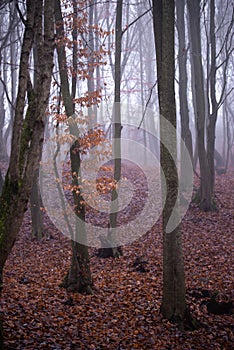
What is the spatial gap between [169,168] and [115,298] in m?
3.38

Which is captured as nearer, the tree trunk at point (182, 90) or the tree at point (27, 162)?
the tree at point (27, 162)

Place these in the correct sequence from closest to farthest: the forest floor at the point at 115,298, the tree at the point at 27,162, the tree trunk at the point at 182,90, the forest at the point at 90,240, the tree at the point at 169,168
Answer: the tree at the point at 27,162 → the forest at the point at 90,240 → the forest floor at the point at 115,298 → the tree at the point at 169,168 → the tree trunk at the point at 182,90

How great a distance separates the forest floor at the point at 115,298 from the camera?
630cm

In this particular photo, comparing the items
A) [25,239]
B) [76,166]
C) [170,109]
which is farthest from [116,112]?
[25,239]

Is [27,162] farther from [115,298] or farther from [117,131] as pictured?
[117,131]

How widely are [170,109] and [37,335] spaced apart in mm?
4656

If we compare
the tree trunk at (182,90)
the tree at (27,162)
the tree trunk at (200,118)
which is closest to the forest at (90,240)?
the tree at (27,162)

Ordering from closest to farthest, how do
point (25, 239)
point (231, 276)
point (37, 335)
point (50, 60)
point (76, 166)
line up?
1. point (50, 60)
2. point (37, 335)
3. point (76, 166)
4. point (231, 276)
5. point (25, 239)

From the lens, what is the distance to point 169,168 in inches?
274

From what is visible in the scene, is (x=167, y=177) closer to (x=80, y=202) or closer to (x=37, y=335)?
(x=80, y=202)

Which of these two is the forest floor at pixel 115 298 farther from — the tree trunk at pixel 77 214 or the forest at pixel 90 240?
the tree trunk at pixel 77 214

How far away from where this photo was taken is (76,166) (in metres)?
8.37

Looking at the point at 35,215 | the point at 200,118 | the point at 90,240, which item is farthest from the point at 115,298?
the point at 200,118

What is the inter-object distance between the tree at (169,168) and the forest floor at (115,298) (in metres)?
0.42
